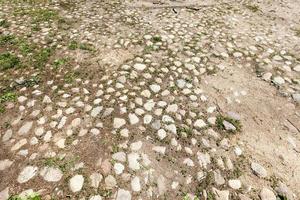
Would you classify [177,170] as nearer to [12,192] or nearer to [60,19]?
[12,192]

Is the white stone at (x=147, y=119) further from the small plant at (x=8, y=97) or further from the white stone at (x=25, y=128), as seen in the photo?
the small plant at (x=8, y=97)

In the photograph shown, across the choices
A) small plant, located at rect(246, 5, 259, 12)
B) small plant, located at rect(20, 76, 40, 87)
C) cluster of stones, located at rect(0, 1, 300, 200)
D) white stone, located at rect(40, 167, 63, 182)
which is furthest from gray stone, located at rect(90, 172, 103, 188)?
small plant, located at rect(246, 5, 259, 12)

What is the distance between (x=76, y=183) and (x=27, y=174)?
759 mm

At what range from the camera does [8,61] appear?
6.66 metres

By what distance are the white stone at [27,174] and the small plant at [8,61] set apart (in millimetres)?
3016

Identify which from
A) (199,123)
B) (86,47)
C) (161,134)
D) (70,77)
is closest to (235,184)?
(199,123)

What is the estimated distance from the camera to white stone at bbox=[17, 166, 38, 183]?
4215mm

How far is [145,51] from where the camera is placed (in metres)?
7.01

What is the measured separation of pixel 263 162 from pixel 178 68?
2.71m

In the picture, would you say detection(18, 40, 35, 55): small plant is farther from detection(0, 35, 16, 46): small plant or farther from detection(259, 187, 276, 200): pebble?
detection(259, 187, 276, 200): pebble

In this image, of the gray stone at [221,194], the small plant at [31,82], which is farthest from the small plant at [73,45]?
the gray stone at [221,194]

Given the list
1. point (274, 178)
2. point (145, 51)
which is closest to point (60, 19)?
point (145, 51)

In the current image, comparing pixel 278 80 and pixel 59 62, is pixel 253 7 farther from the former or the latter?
pixel 59 62

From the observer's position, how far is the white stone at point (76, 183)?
4054 mm
